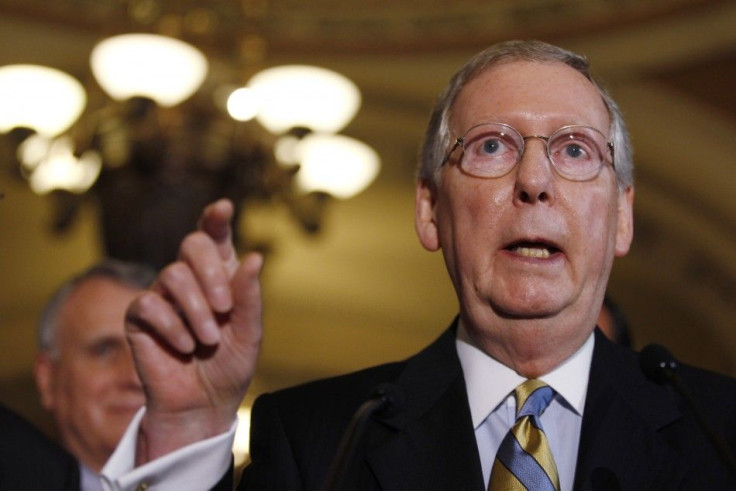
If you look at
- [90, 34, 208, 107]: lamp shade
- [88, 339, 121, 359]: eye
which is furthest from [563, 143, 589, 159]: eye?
[90, 34, 208, 107]: lamp shade

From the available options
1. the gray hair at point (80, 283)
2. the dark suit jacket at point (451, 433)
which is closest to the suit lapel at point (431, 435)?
the dark suit jacket at point (451, 433)

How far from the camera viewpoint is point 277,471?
1969 millimetres

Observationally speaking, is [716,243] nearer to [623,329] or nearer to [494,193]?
[623,329]

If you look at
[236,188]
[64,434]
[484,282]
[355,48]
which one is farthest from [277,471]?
[355,48]

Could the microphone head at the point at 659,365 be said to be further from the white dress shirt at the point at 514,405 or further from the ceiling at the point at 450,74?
the ceiling at the point at 450,74

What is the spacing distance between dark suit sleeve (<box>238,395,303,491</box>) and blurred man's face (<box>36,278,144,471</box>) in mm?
1225

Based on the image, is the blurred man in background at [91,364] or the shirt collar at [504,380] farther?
the blurred man in background at [91,364]

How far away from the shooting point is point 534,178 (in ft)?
6.54

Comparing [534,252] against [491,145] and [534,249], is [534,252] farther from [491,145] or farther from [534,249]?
[491,145]

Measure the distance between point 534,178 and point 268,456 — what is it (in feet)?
1.99

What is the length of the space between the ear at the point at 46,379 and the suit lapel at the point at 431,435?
167 cm

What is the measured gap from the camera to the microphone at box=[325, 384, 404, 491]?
1.64m

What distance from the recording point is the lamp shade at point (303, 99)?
6.43m

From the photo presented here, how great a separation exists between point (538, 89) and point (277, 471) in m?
0.76
